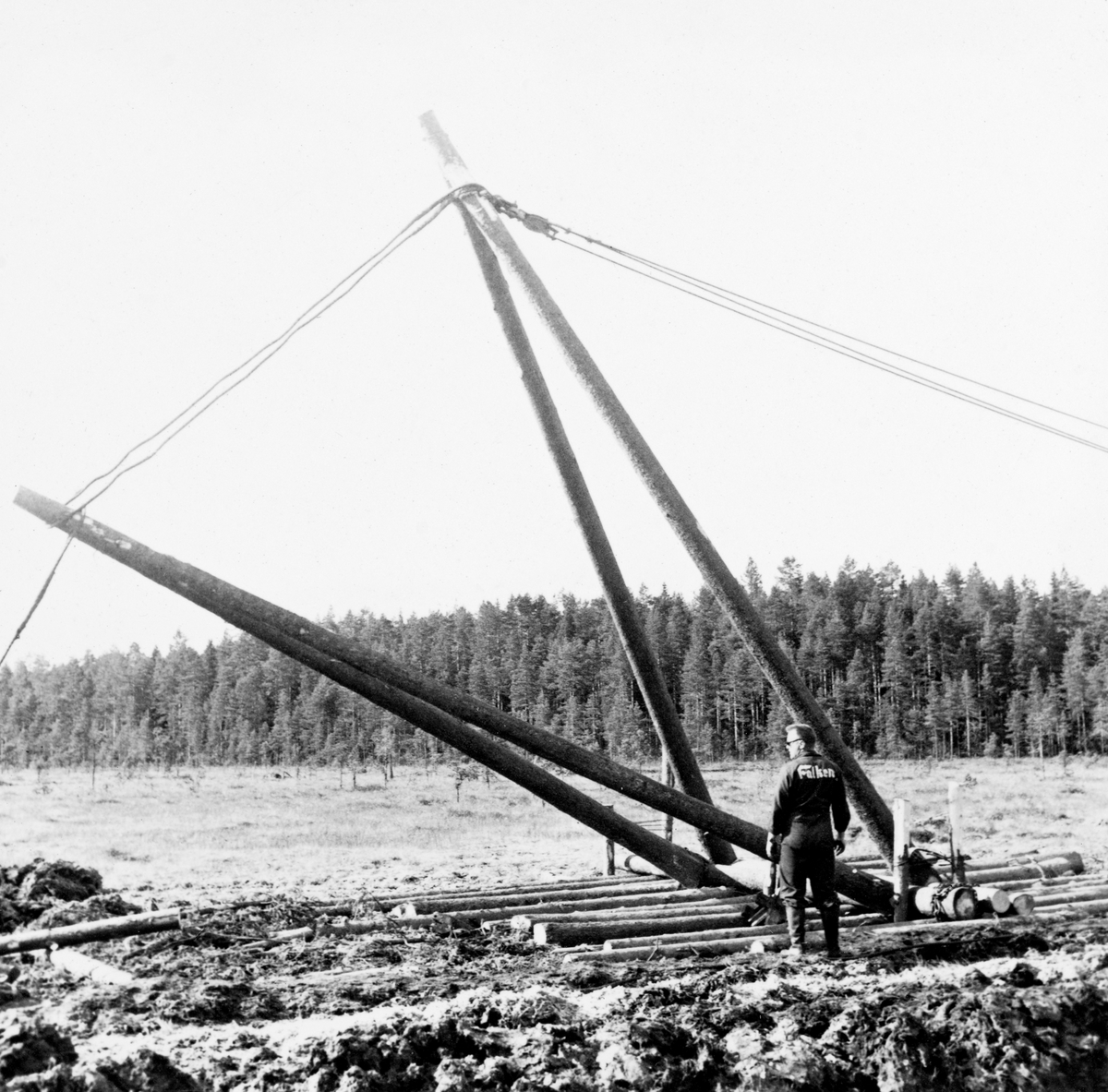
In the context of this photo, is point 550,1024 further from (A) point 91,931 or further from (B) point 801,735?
(A) point 91,931

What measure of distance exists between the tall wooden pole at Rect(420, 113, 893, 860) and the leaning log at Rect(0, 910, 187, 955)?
499 centimetres

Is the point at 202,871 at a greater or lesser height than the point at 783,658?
lesser

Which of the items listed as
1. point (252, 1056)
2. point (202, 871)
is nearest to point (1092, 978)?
point (252, 1056)

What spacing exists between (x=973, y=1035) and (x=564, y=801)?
12.5 feet

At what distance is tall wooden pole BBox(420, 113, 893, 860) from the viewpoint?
28.2 ft

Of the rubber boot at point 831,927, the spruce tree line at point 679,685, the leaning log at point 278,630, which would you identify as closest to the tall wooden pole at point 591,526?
the leaning log at point 278,630

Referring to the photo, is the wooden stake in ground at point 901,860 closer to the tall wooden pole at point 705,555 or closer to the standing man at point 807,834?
the tall wooden pole at point 705,555

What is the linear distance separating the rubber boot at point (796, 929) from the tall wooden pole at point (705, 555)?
1377mm

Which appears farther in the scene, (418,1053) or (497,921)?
(497,921)

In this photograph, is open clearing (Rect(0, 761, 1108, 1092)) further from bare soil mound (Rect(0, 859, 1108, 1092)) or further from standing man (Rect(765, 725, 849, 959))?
standing man (Rect(765, 725, 849, 959))

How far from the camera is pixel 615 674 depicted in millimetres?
70312

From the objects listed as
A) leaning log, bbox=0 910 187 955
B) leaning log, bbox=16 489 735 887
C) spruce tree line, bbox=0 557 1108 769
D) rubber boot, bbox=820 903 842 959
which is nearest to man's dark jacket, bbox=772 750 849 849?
rubber boot, bbox=820 903 842 959

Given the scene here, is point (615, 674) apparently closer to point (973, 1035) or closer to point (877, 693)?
point (877, 693)

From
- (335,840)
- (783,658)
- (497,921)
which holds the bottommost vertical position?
(335,840)
